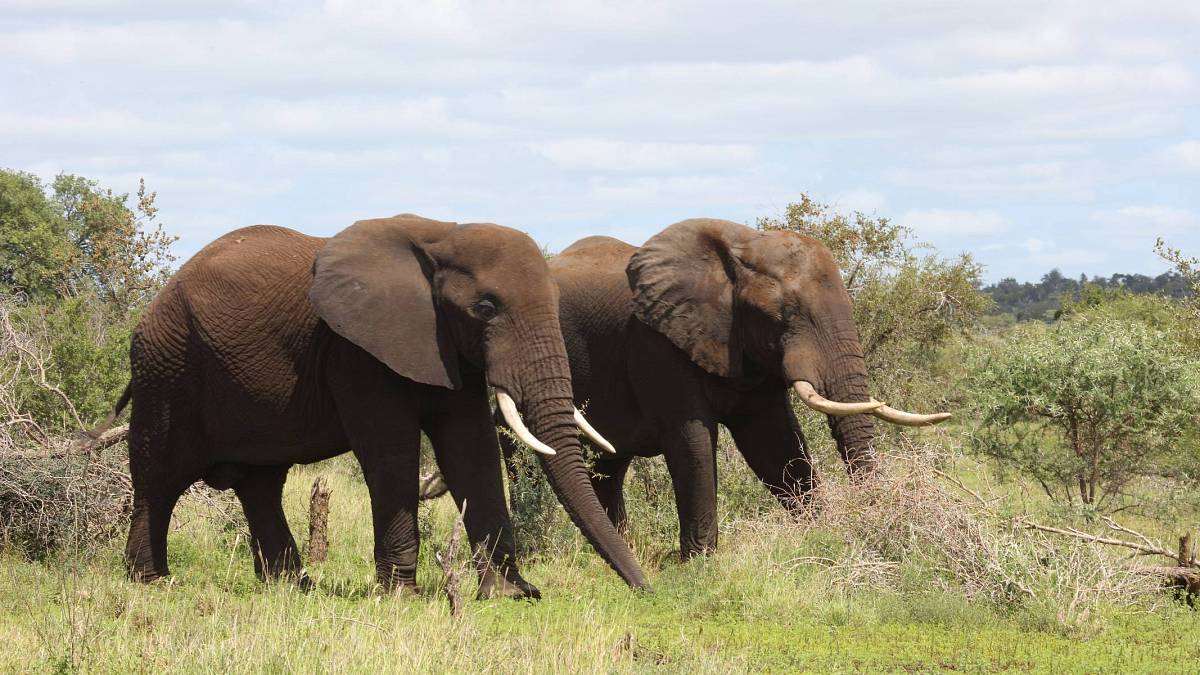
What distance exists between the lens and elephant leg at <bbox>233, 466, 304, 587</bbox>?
1166 centimetres

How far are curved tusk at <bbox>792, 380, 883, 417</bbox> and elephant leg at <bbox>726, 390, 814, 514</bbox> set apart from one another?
0.97 meters

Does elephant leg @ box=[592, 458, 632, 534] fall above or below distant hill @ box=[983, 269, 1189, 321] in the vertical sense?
below

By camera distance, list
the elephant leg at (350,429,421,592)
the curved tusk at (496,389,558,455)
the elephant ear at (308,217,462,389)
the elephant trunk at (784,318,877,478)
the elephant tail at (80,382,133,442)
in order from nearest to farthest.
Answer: the curved tusk at (496,389,558,455), the elephant ear at (308,217,462,389), the elephant leg at (350,429,421,592), the elephant tail at (80,382,133,442), the elephant trunk at (784,318,877,478)

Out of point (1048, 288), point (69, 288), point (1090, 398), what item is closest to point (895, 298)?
point (1090, 398)

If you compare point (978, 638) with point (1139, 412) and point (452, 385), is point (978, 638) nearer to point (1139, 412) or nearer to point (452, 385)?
point (452, 385)

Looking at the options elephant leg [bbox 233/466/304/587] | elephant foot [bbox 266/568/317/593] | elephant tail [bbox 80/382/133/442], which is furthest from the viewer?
elephant tail [bbox 80/382/133/442]

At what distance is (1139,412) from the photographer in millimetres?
15242

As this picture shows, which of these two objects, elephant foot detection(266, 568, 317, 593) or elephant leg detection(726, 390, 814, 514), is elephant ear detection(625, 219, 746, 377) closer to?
elephant leg detection(726, 390, 814, 514)

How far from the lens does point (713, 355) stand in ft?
41.0

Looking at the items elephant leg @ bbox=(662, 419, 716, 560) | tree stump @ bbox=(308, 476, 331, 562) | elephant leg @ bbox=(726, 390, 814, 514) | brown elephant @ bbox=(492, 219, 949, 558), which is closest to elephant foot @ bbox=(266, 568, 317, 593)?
tree stump @ bbox=(308, 476, 331, 562)

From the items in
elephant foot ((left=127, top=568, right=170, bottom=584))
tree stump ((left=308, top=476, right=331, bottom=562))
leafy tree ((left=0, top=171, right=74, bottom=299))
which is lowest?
elephant foot ((left=127, top=568, right=170, bottom=584))

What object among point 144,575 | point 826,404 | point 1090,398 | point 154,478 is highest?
point 1090,398

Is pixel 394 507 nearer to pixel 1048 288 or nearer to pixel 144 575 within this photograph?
pixel 144 575

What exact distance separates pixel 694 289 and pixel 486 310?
2910 mm
